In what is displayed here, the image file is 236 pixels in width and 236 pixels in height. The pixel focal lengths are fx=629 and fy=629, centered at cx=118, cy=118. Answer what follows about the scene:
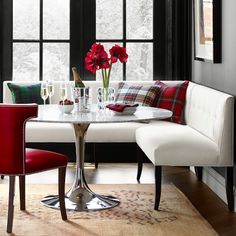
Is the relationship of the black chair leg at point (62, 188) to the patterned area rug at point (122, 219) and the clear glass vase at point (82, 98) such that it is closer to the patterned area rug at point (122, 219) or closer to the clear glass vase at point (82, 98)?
the patterned area rug at point (122, 219)

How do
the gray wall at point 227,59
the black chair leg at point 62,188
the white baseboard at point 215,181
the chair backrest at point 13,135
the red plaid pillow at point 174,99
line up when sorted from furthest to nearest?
the red plaid pillow at point 174,99 → the white baseboard at point 215,181 → the gray wall at point 227,59 → the black chair leg at point 62,188 → the chair backrest at point 13,135

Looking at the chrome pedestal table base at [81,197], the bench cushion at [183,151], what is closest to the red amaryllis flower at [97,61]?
the chrome pedestal table base at [81,197]

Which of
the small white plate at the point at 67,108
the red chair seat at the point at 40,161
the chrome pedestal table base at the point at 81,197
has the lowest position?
the chrome pedestal table base at the point at 81,197

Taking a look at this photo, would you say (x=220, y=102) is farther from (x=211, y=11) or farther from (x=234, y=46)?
(x=211, y=11)

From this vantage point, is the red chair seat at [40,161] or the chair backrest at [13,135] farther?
the red chair seat at [40,161]

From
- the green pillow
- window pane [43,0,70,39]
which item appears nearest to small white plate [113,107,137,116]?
the green pillow

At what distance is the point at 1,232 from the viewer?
3.99 m

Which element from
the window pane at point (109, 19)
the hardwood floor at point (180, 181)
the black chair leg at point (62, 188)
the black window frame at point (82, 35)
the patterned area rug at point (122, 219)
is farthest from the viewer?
the window pane at point (109, 19)

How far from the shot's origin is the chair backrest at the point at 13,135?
3.89 m

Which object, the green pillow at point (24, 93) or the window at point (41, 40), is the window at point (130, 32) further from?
the green pillow at point (24, 93)

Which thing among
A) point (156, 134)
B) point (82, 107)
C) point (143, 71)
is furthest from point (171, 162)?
point (143, 71)

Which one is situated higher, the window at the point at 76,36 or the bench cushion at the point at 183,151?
the window at the point at 76,36

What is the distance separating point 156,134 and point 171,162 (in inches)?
14.7

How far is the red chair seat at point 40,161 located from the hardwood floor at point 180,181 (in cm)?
112
